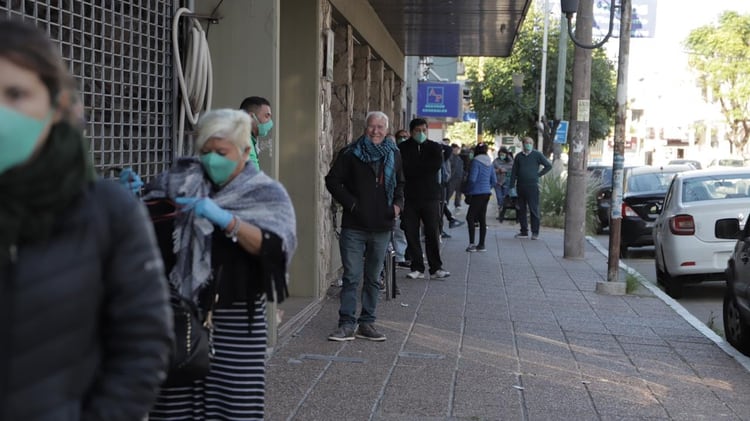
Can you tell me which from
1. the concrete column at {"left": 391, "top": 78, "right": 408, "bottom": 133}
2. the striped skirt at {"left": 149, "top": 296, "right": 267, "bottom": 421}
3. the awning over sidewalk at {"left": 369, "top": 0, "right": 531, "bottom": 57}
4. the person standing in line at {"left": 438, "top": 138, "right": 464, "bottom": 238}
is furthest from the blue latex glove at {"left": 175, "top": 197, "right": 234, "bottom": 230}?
the concrete column at {"left": 391, "top": 78, "right": 408, "bottom": 133}

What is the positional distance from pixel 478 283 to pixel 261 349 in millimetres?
8648

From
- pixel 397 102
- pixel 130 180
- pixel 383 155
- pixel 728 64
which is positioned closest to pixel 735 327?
pixel 383 155

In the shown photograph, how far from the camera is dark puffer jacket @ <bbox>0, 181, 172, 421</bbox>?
208 cm

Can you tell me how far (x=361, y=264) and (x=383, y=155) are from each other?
871mm

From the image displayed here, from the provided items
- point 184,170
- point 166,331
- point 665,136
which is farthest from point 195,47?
point 665,136

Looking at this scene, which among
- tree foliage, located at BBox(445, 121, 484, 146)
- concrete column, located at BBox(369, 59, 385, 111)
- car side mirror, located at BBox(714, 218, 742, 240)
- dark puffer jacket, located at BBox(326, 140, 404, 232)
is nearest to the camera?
dark puffer jacket, located at BBox(326, 140, 404, 232)

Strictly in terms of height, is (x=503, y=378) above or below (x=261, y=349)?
below

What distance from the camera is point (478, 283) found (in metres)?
12.6

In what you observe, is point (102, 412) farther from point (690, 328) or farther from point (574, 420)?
point (690, 328)

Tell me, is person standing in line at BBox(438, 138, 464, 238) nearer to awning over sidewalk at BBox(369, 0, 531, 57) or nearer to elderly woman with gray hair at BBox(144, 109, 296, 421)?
awning over sidewalk at BBox(369, 0, 531, 57)

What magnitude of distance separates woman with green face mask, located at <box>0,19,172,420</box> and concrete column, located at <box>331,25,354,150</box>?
35.3 ft

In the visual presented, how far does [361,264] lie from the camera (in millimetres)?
8219

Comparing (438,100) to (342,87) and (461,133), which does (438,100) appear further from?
(461,133)

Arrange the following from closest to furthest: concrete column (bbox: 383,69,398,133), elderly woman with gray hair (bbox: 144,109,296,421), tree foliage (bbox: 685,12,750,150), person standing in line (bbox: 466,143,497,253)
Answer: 1. elderly woman with gray hair (bbox: 144,109,296,421)
2. person standing in line (bbox: 466,143,497,253)
3. concrete column (bbox: 383,69,398,133)
4. tree foliage (bbox: 685,12,750,150)
